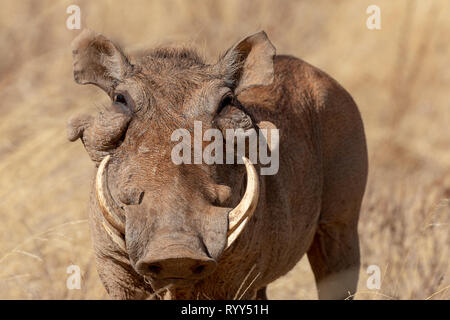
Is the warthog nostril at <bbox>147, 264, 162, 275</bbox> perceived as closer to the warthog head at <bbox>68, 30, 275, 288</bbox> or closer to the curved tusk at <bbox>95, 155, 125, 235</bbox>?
the warthog head at <bbox>68, 30, 275, 288</bbox>

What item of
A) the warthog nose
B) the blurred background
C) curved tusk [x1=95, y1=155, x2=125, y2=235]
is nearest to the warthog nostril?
the warthog nose

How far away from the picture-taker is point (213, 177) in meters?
3.64

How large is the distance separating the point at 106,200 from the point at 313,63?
7.46 metres

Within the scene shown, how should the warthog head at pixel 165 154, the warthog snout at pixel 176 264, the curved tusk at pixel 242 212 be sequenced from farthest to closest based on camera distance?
the curved tusk at pixel 242 212 < the warthog head at pixel 165 154 < the warthog snout at pixel 176 264

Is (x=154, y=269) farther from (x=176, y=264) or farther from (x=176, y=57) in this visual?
(x=176, y=57)

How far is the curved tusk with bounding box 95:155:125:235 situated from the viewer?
347 cm

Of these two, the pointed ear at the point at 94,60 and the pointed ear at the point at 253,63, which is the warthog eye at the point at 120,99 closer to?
the pointed ear at the point at 94,60

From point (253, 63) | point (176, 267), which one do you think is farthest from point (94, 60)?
point (176, 267)

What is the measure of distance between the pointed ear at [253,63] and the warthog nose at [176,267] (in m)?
1.15

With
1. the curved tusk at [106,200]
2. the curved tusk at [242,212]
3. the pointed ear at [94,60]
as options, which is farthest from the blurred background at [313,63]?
the curved tusk at [242,212]

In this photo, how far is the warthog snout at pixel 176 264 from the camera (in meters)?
3.21

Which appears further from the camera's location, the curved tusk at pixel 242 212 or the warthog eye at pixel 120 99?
the warthog eye at pixel 120 99

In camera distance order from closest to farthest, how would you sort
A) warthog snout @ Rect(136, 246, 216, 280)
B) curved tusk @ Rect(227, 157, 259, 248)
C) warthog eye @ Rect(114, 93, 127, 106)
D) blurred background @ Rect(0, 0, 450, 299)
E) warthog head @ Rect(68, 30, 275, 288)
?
warthog snout @ Rect(136, 246, 216, 280) → warthog head @ Rect(68, 30, 275, 288) → curved tusk @ Rect(227, 157, 259, 248) → warthog eye @ Rect(114, 93, 127, 106) → blurred background @ Rect(0, 0, 450, 299)

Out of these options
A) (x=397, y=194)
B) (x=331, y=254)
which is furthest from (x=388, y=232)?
(x=331, y=254)
